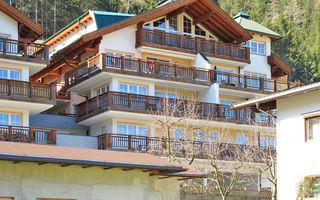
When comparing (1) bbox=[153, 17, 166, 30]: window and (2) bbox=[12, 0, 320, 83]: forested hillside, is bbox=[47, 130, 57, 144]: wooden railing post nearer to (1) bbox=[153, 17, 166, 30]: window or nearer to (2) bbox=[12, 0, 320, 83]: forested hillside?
(1) bbox=[153, 17, 166, 30]: window

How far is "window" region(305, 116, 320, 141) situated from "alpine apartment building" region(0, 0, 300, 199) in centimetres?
1196

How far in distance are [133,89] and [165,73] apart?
2405 mm

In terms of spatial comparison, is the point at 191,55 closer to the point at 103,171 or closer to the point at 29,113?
the point at 29,113

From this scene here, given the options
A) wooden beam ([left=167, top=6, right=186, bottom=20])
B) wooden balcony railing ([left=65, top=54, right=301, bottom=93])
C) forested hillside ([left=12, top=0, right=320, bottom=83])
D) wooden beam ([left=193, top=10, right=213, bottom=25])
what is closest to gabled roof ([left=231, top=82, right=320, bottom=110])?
wooden balcony railing ([left=65, top=54, right=301, bottom=93])

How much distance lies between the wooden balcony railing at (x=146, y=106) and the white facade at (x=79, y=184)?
17.8m

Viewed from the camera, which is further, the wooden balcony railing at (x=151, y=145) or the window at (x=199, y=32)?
the window at (x=199, y=32)

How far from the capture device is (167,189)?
2395 centimetres

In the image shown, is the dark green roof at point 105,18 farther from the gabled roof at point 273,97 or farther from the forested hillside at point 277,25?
the forested hillside at point 277,25

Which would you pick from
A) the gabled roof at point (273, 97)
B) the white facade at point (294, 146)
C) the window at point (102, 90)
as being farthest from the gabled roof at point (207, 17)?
the white facade at point (294, 146)

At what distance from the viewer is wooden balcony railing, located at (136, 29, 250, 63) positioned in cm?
4584

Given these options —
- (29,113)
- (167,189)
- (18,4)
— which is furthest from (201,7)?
(18,4)

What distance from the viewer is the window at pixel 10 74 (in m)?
39.2

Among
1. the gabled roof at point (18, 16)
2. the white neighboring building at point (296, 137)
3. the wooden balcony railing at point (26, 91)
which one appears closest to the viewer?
the white neighboring building at point (296, 137)

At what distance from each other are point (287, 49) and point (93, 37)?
151 ft
